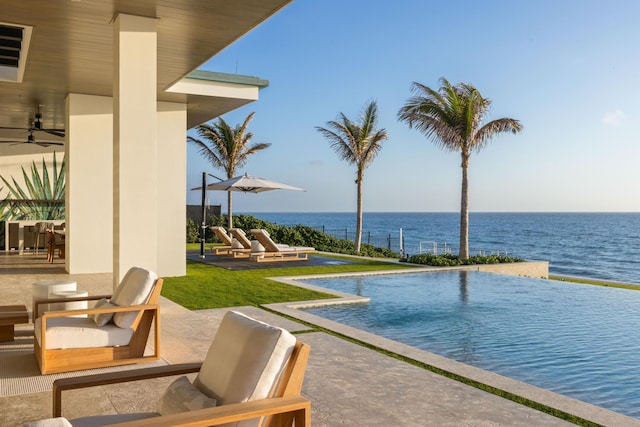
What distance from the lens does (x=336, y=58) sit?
36188 mm

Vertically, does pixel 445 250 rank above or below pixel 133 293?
below

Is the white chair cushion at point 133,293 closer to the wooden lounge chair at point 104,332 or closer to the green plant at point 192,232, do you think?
the wooden lounge chair at point 104,332

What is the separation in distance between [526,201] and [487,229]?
20931 millimetres

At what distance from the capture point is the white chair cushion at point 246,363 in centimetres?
273

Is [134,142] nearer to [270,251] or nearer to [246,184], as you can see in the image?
[270,251]

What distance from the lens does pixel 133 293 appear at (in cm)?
A: 527

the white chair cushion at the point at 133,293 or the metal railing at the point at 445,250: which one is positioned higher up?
the white chair cushion at the point at 133,293

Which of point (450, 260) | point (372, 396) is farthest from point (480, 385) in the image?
point (450, 260)

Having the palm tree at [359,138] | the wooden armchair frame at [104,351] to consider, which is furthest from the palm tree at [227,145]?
the wooden armchair frame at [104,351]

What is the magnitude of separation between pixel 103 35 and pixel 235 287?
15.7ft

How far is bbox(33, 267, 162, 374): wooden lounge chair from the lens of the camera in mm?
4867

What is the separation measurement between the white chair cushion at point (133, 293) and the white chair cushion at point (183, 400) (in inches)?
90.1

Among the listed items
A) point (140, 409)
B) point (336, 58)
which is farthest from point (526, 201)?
point (140, 409)

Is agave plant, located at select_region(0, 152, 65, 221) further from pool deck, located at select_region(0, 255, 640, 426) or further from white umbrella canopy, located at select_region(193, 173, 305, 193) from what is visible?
pool deck, located at select_region(0, 255, 640, 426)
